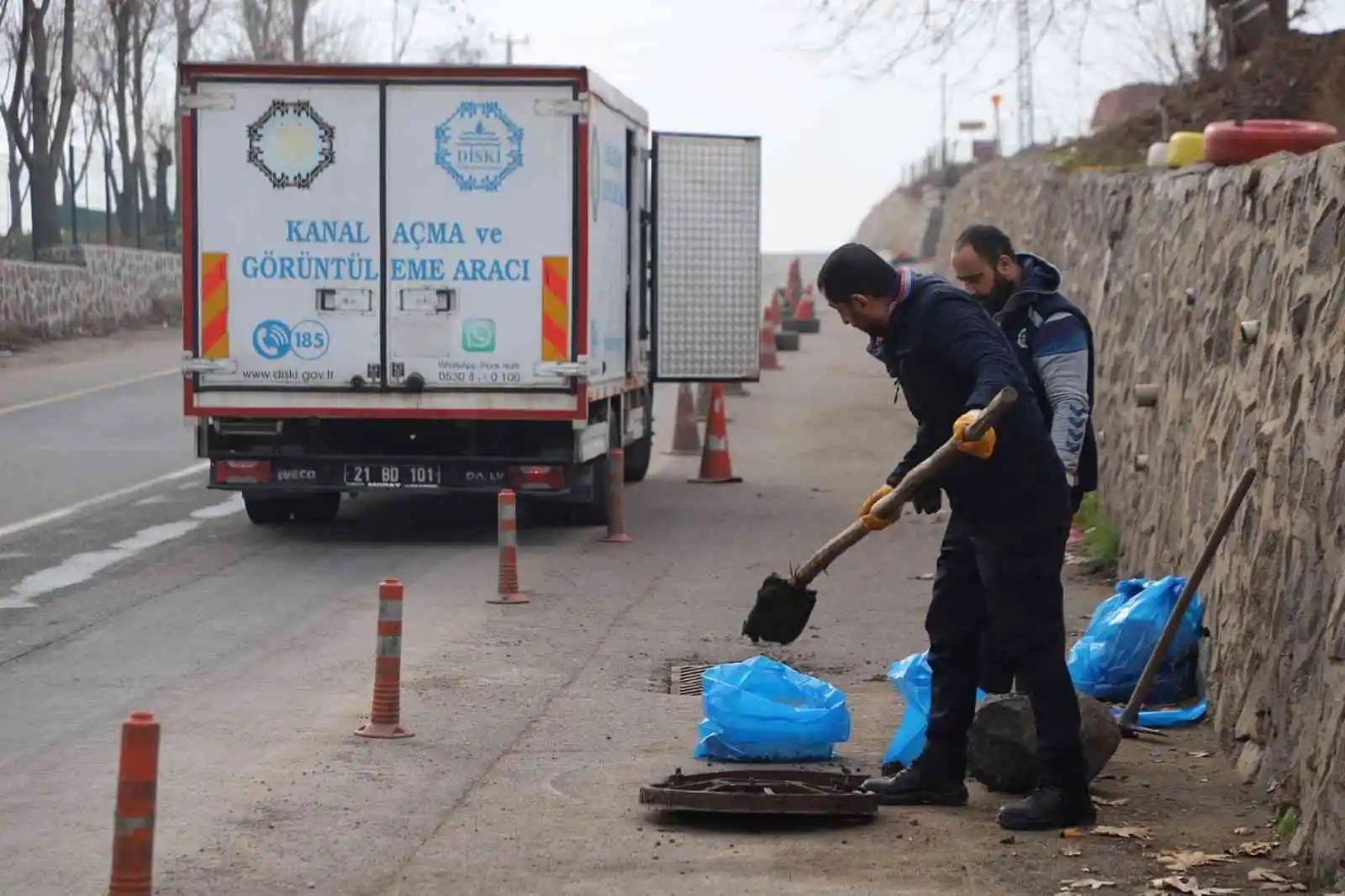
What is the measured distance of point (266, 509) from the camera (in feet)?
50.6

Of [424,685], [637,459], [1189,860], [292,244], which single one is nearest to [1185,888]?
[1189,860]

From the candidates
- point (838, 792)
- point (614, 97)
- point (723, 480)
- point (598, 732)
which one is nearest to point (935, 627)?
point (838, 792)

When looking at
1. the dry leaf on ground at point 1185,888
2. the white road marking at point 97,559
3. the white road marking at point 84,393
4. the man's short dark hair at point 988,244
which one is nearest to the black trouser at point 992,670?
the man's short dark hair at point 988,244

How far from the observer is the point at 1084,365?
7.92m

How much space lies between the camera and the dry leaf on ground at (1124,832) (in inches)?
265

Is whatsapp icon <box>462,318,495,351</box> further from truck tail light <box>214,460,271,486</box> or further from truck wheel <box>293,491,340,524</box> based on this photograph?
truck wheel <box>293,491,340,524</box>

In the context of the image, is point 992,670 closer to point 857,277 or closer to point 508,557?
point 857,277

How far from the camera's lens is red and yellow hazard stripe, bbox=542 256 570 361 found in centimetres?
1420

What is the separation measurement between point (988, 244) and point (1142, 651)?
6.53 ft

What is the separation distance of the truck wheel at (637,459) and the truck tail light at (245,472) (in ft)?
15.0

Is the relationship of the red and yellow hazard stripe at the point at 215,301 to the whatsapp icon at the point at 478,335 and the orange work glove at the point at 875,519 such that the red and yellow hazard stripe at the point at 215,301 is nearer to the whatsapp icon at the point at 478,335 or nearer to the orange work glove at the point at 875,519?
the whatsapp icon at the point at 478,335

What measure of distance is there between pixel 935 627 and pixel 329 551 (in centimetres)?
764

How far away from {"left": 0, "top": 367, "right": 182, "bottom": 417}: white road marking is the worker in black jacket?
19.0 meters

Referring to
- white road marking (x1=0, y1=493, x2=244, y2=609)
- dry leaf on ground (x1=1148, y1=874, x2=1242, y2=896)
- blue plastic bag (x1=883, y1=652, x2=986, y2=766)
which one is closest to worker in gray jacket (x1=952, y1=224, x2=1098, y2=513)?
blue plastic bag (x1=883, y1=652, x2=986, y2=766)
